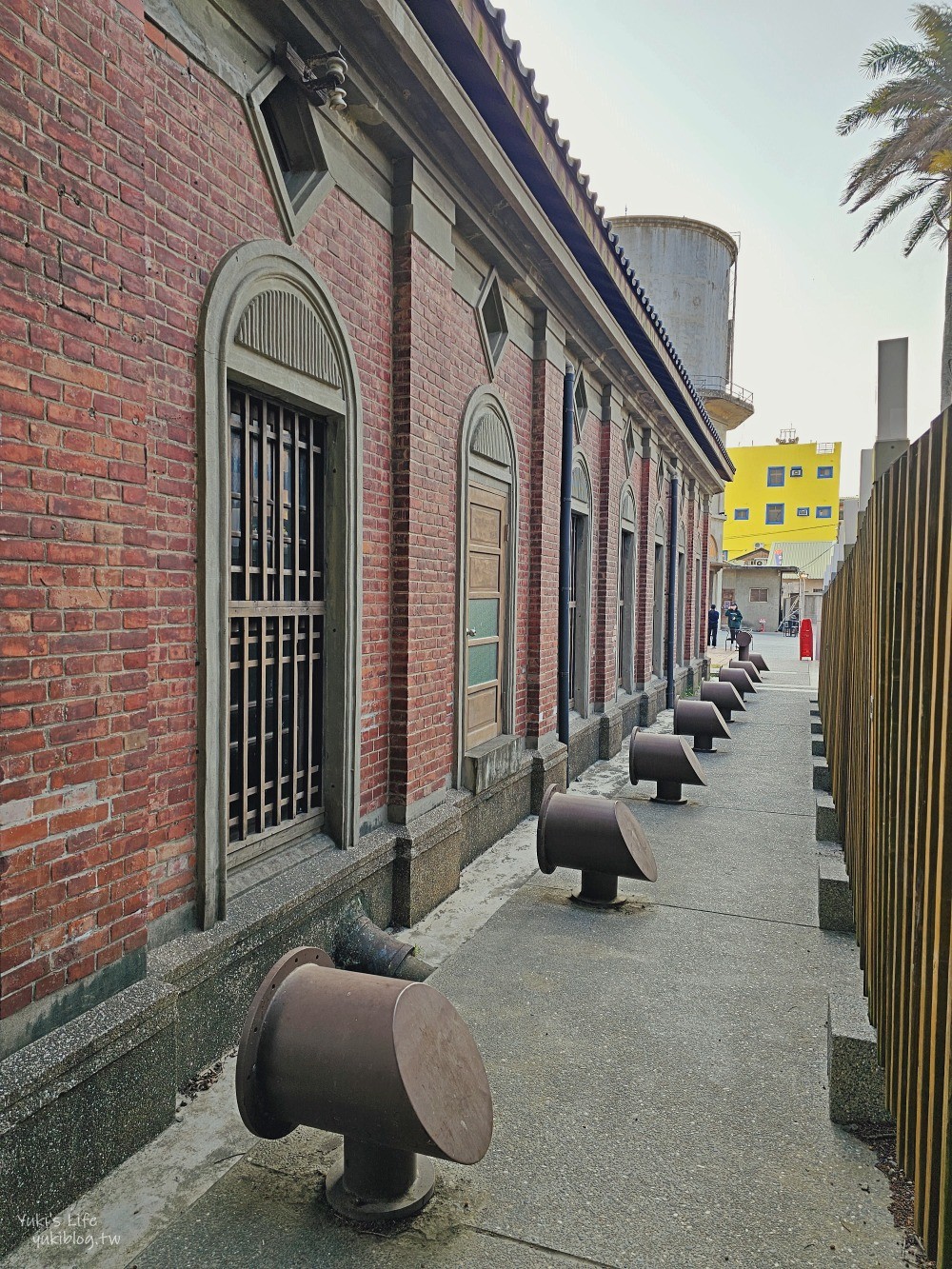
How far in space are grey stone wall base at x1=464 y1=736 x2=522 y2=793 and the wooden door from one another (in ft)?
0.39

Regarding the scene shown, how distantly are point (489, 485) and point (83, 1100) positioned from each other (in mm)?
5217

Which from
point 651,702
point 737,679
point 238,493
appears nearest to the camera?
point 238,493

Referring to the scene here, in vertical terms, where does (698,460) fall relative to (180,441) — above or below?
above

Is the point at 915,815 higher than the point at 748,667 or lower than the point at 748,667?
higher

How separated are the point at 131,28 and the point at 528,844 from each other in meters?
5.87

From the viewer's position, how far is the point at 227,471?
12.3ft

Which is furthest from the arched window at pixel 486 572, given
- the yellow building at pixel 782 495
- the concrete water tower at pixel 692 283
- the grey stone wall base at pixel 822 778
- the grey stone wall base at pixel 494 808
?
the yellow building at pixel 782 495

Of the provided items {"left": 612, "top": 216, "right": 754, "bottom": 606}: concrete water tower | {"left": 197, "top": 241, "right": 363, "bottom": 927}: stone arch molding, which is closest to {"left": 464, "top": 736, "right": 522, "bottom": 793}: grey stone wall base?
{"left": 197, "top": 241, "right": 363, "bottom": 927}: stone arch molding

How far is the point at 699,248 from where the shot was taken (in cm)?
2891

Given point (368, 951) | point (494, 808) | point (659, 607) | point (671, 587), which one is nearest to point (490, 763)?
point (494, 808)

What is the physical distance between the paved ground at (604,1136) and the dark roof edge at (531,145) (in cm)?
501

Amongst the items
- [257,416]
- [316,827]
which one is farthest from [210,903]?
[257,416]

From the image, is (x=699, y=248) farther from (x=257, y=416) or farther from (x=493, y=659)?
(x=257, y=416)

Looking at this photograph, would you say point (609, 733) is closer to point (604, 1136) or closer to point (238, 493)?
point (238, 493)
